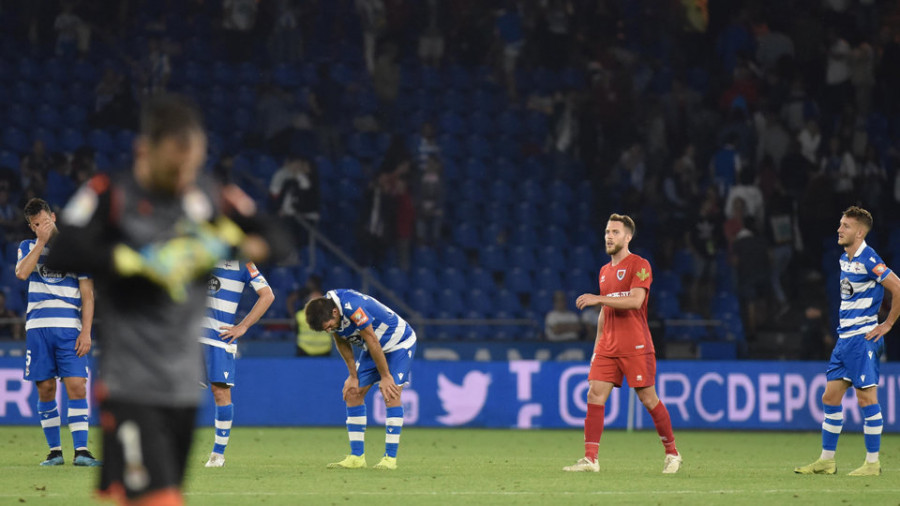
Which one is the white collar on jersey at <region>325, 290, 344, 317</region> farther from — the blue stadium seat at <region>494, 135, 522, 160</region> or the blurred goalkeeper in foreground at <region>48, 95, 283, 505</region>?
the blue stadium seat at <region>494, 135, 522, 160</region>

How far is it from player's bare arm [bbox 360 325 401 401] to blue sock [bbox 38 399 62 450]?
2879 millimetres

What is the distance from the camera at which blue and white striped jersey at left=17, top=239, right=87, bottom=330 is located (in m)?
10.7

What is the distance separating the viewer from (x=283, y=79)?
22.8m

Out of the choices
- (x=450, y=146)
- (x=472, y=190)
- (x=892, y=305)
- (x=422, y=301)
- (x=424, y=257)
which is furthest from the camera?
(x=450, y=146)

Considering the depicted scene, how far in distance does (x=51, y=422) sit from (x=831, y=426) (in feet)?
22.7

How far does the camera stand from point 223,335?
35.2 ft

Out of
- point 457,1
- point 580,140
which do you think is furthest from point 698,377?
point 457,1

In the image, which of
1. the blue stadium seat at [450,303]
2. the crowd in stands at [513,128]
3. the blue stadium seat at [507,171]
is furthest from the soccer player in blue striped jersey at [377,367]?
the blue stadium seat at [507,171]

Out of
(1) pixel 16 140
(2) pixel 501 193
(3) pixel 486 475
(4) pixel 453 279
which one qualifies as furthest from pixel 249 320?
(1) pixel 16 140

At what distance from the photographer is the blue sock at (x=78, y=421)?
1080 cm

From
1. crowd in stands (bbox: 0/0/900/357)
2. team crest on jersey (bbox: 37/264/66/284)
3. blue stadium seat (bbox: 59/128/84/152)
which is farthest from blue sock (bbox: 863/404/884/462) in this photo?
blue stadium seat (bbox: 59/128/84/152)

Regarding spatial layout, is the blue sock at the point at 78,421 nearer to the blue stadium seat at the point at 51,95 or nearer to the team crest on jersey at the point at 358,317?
the team crest on jersey at the point at 358,317

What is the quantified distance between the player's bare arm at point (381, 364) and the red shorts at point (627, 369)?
1793 millimetres

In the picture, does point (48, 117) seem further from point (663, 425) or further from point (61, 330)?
point (663, 425)
